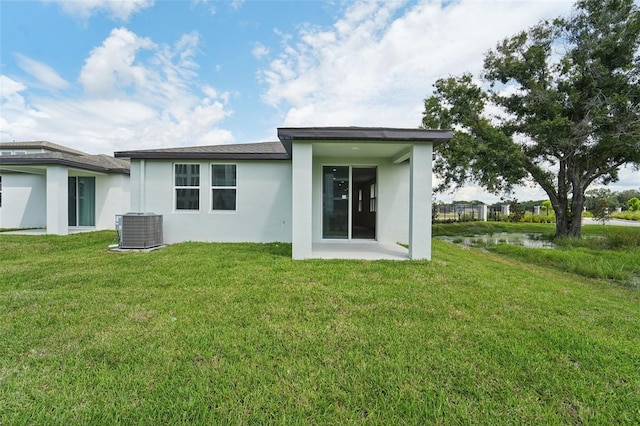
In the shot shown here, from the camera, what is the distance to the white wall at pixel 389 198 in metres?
8.55

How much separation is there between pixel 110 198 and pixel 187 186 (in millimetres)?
6022

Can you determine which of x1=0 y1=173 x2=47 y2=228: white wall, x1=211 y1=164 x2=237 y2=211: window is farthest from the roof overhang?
x1=0 y1=173 x2=47 y2=228: white wall

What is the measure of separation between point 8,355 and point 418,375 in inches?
150

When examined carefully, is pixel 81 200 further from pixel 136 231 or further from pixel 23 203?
pixel 136 231

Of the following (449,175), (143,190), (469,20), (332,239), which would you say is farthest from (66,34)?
(449,175)

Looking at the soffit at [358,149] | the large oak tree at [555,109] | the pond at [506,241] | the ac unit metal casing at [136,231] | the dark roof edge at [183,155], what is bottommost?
the pond at [506,241]

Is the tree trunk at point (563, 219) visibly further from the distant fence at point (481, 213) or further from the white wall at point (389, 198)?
the white wall at point (389, 198)

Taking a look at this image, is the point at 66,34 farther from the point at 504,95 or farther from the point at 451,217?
the point at 451,217

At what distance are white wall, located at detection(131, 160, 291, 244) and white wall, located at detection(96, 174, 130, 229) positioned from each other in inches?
179

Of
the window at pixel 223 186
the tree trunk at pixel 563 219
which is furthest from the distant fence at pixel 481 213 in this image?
the window at pixel 223 186

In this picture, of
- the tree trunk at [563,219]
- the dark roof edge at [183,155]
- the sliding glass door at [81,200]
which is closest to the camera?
the dark roof edge at [183,155]

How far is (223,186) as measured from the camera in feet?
28.9

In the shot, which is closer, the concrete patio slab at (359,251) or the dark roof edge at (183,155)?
the concrete patio slab at (359,251)

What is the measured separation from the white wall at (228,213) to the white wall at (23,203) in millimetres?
8151
